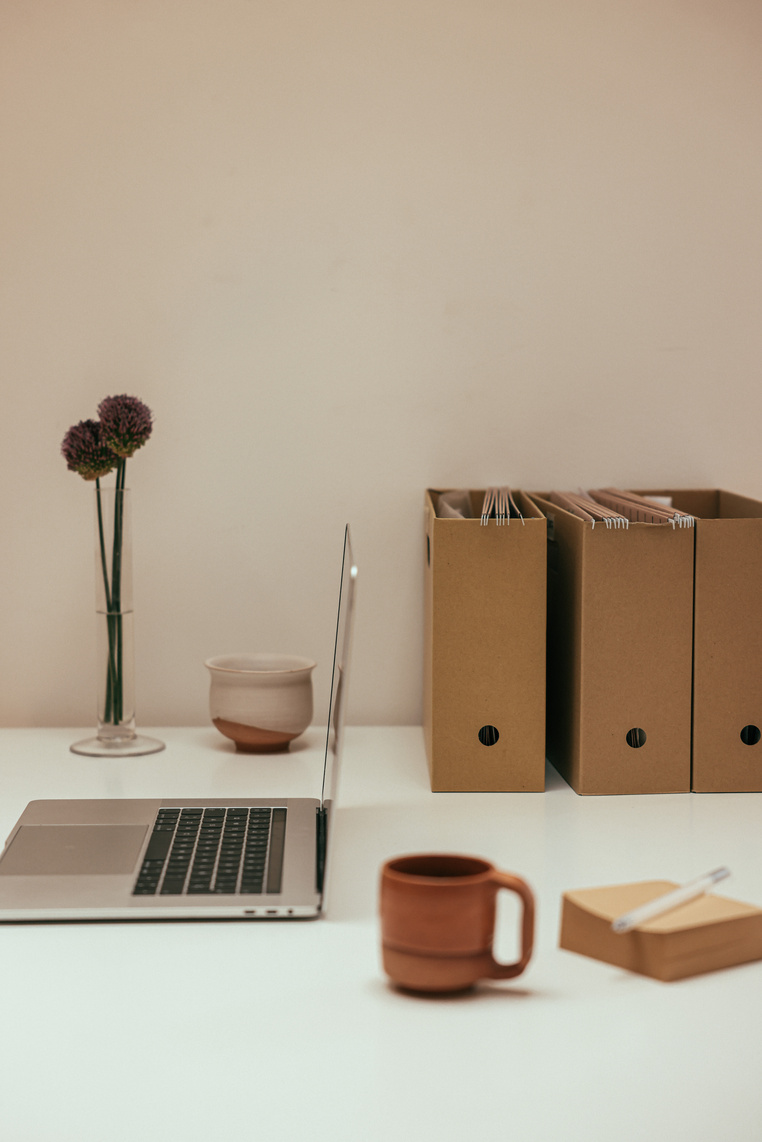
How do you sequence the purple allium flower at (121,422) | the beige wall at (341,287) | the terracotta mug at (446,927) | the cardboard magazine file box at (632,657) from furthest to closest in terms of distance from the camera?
the beige wall at (341,287)
the purple allium flower at (121,422)
the cardboard magazine file box at (632,657)
the terracotta mug at (446,927)

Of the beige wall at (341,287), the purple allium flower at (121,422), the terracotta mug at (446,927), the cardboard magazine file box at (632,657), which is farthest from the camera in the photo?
the beige wall at (341,287)

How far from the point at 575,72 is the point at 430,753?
35.5 inches

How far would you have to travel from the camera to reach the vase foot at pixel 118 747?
132 centimetres

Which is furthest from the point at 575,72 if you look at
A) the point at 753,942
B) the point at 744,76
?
the point at 753,942

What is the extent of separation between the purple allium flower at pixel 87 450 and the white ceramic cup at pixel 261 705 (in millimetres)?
281

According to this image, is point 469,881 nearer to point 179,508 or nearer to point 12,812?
point 12,812

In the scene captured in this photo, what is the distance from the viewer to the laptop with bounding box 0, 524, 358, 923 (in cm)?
82

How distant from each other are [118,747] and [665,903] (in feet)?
2.63

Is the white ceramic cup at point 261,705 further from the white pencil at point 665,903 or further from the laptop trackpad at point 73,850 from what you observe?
the white pencil at point 665,903

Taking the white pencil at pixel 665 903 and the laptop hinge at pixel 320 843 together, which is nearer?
the white pencil at pixel 665 903

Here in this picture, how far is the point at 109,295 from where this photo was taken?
56.4 inches

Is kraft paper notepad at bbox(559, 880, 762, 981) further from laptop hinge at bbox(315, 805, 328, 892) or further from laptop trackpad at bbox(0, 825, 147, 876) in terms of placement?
laptop trackpad at bbox(0, 825, 147, 876)

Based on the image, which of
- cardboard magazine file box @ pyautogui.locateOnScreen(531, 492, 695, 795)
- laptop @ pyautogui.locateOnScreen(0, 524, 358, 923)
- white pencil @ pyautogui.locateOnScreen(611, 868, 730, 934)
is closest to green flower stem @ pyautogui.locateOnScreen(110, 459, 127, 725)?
laptop @ pyautogui.locateOnScreen(0, 524, 358, 923)

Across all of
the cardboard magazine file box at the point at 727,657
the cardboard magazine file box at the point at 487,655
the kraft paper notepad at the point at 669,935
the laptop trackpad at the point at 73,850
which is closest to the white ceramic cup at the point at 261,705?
the cardboard magazine file box at the point at 487,655
